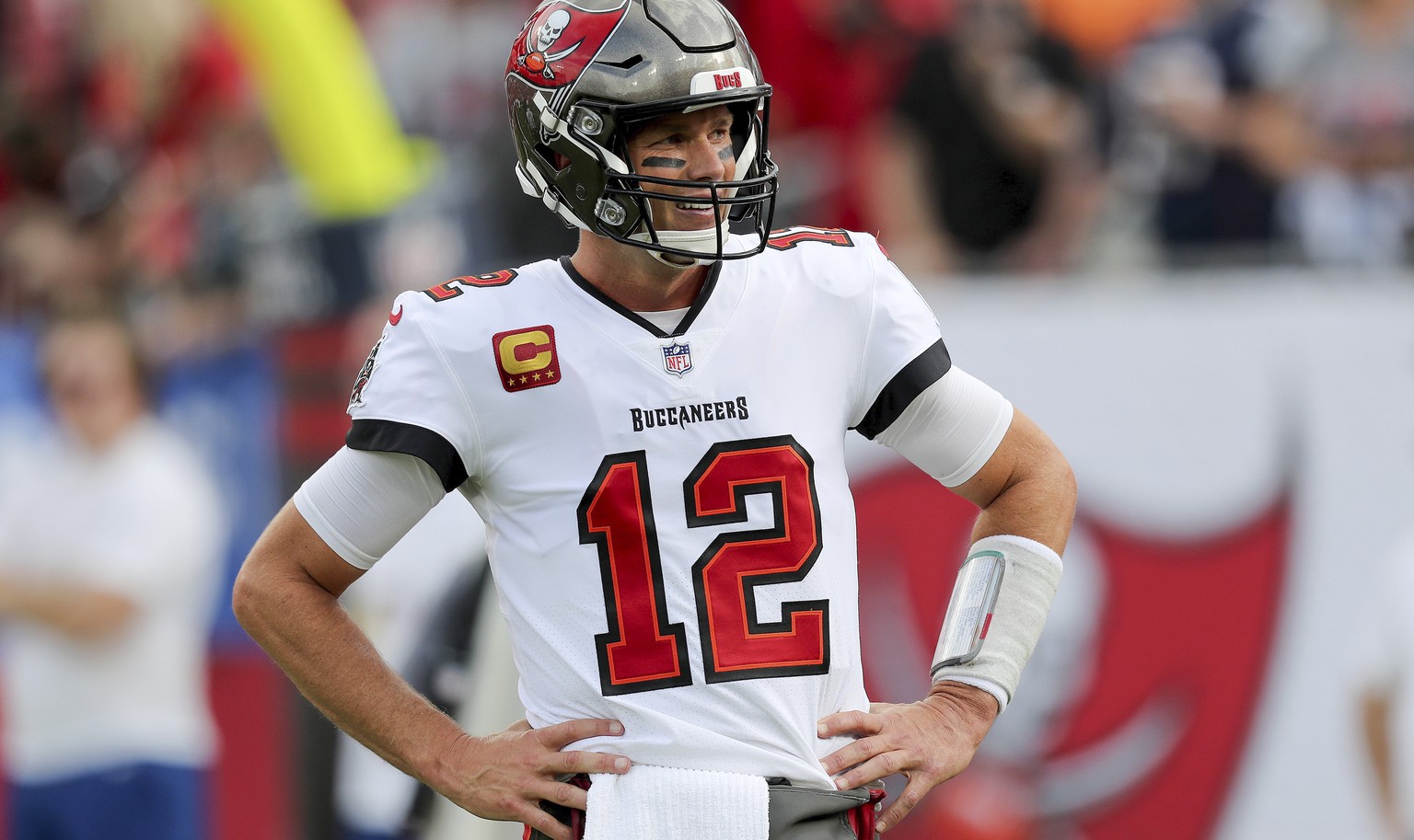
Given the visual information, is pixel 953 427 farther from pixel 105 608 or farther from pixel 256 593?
pixel 105 608

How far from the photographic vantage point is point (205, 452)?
267 inches

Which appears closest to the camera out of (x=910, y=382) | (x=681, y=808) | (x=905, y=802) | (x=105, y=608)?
(x=681, y=808)

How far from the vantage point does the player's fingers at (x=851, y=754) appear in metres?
2.94

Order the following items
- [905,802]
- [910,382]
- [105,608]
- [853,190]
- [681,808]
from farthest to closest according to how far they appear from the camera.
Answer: [853,190], [105,608], [910,382], [905,802], [681,808]

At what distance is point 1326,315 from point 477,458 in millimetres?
3879

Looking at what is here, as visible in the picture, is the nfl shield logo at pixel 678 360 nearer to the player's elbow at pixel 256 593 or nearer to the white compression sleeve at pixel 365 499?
the white compression sleeve at pixel 365 499

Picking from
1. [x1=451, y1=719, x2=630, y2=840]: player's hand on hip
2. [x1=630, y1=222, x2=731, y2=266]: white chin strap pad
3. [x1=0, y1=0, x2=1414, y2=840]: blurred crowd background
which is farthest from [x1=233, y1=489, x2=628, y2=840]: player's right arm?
[x1=0, y1=0, x2=1414, y2=840]: blurred crowd background

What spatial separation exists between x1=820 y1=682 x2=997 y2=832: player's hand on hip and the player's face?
33.9 inches

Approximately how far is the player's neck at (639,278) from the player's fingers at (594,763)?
2.42 ft

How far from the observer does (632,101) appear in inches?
116

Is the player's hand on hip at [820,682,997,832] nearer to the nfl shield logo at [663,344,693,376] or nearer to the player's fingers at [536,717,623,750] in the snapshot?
the player's fingers at [536,717,623,750]

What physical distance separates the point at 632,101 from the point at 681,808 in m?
1.14

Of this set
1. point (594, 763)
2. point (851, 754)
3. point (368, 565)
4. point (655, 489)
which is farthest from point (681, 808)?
point (368, 565)

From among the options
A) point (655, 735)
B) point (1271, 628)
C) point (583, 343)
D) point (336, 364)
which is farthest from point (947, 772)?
point (336, 364)
